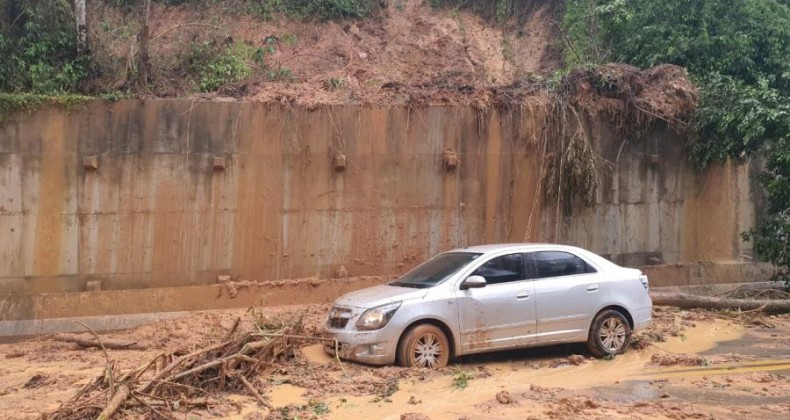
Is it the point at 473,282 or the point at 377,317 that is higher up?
the point at 473,282

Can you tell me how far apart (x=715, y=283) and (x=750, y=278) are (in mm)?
839

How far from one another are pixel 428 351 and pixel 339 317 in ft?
3.85

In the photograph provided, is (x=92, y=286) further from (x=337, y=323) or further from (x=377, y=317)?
(x=377, y=317)

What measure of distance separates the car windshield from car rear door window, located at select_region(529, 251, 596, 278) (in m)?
0.81

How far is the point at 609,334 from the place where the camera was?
9.01 meters

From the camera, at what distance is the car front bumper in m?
7.98

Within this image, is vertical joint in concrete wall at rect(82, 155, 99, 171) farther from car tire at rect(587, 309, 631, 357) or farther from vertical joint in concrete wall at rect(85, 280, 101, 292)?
car tire at rect(587, 309, 631, 357)

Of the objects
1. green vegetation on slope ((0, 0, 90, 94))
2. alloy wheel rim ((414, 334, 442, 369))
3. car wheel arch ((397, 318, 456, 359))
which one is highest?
green vegetation on slope ((0, 0, 90, 94))

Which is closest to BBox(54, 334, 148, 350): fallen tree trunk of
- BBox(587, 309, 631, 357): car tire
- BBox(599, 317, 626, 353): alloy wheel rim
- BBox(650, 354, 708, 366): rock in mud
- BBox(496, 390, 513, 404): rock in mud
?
BBox(496, 390, 513, 404): rock in mud

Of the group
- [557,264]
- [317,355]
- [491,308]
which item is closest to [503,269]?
[491,308]

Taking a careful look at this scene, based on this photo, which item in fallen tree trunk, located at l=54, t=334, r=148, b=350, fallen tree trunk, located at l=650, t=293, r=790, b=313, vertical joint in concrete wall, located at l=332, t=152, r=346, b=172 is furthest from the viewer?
vertical joint in concrete wall, located at l=332, t=152, r=346, b=172

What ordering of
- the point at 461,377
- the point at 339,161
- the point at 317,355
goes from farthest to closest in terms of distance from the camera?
the point at 339,161 < the point at 317,355 < the point at 461,377

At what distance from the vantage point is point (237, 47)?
15.8 meters

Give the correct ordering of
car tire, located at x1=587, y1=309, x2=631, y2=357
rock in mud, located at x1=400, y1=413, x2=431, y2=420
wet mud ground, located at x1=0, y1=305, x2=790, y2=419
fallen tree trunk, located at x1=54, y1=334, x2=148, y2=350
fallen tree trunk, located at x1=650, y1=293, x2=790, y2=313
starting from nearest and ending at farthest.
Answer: rock in mud, located at x1=400, y1=413, x2=431, y2=420
wet mud ground, located at x1=0, y1=305, x2=790, y2=419
car tire, located at x1=587, y1=309, x2=631, y2=357
fallen tree trunk, located at x1=54, y1=334, x2=148, y2=350
fallen tree trunk, located at x1=650, y1=293, x2=790, y2=313
